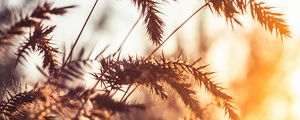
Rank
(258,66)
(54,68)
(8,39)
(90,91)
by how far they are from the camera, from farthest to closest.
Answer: (258,66)
(54,68)
(8,39)
(90,91)

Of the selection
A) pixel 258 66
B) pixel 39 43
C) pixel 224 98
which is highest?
pixel 39 43

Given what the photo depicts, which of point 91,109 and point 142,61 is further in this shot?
point 142,61

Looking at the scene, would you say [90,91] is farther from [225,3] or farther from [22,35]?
[225,3]

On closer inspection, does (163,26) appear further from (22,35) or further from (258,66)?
(258,66)

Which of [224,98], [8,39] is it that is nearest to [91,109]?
[8,39]

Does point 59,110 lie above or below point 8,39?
below

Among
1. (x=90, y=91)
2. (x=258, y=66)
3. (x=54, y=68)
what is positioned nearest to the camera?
(x=90, y=91)
